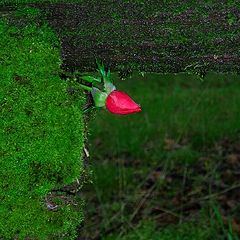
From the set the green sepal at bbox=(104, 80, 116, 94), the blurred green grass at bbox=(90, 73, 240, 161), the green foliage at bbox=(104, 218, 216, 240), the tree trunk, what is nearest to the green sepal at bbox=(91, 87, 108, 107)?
the green sepal at bbox=(104, 80, 116, 94)

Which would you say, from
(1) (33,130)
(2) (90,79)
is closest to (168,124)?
(2) (90,79)

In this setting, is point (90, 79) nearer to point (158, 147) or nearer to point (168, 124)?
point (158, 147)

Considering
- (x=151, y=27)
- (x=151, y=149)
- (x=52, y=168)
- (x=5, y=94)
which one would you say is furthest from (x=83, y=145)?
(x=151, y=149)

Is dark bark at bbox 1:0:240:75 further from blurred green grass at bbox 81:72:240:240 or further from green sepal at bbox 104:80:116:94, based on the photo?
blurred green grass at bbox 81:72:240:240

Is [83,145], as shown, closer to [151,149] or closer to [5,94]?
[5,94]

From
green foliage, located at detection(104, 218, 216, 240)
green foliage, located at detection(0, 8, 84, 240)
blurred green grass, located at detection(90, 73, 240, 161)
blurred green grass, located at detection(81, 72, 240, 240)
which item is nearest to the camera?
green foliage, located at detection(0, 8, 84, 240)

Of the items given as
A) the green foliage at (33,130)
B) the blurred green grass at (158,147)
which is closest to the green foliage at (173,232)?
the blurred green grass at (158,147)

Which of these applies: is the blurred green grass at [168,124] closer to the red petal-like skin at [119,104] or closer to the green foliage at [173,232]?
the green foliage at [173,232]
